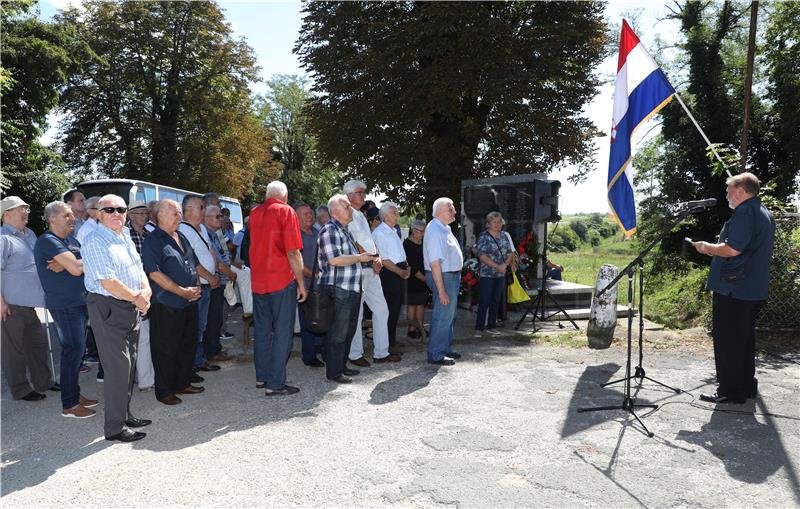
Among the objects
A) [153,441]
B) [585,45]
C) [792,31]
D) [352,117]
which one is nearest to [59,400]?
[153,441]

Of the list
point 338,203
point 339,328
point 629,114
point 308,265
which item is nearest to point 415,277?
point 308,265

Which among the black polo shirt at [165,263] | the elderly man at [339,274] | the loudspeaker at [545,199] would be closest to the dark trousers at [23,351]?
the black polo shirt at [165,263]

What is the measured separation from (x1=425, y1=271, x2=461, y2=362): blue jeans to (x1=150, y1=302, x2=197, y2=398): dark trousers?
267cm

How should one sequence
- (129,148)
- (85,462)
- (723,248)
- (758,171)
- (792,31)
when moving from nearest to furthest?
(85,462) < (723,248) < (792,31) < (758,171) < (129,148)

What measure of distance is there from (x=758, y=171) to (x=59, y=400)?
81.0 ft

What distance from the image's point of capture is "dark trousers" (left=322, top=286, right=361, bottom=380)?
571 centimetres

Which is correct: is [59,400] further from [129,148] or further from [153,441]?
[129,148]

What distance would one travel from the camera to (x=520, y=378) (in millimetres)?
6031

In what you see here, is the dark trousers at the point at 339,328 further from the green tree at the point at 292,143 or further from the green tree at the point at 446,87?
the green tree at the point at 292,143

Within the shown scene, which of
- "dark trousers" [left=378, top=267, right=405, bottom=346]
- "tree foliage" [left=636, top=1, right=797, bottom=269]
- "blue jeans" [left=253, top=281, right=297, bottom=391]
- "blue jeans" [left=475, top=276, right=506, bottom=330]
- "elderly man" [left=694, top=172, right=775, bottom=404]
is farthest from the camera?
"tree foliage" [left=636, top=1, right=797, bottom=269]

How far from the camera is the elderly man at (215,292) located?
6676 millimetres

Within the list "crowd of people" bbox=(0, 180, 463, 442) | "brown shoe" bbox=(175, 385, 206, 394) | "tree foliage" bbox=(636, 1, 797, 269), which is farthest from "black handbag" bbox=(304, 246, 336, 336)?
"tree foliage" bbox=(636, 1, 797, 269)

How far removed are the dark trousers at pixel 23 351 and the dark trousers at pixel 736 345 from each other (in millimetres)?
6415

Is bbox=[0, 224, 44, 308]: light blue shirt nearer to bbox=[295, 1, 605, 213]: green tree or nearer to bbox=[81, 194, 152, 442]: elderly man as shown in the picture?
bbox=[81, 194, 152, 442]: elderly man
